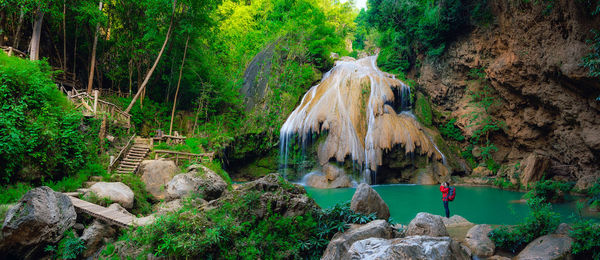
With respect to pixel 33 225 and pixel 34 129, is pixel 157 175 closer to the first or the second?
pixel 34 129

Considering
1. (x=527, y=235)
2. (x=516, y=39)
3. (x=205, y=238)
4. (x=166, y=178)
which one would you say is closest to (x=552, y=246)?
(x=527, y=235)

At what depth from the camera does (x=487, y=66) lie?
54.7ft

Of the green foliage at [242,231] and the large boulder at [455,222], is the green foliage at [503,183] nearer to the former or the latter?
the large boulder at [455,222]

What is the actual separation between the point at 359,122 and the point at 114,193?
12.5 m

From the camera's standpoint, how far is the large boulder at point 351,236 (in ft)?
16.2

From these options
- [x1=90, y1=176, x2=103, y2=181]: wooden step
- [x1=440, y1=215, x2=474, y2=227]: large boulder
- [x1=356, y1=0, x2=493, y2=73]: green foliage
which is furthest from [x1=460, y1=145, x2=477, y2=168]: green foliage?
[x1=90, y1=176, x2=103, y2=181]: wooden step

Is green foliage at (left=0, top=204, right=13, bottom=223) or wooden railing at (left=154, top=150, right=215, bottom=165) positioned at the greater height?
Result: wooden railing at (left=154, top=150, right=215, bottom=165)

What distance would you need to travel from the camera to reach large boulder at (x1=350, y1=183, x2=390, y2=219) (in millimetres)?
6688

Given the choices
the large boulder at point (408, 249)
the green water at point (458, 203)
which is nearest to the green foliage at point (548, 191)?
the green water at point (458, 203)

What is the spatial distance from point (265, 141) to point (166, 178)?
7.18 m

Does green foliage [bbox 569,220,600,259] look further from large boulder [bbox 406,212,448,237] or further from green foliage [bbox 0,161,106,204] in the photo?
green foliage [bbox 0,161,106,204]

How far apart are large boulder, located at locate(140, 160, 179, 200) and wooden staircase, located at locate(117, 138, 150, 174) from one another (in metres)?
0.45

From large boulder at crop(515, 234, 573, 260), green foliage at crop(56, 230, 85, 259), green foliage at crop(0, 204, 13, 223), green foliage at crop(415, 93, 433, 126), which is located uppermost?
green foliage at crop(415, 93, 433, 126)

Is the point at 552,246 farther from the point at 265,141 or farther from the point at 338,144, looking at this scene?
the point at 265,141
